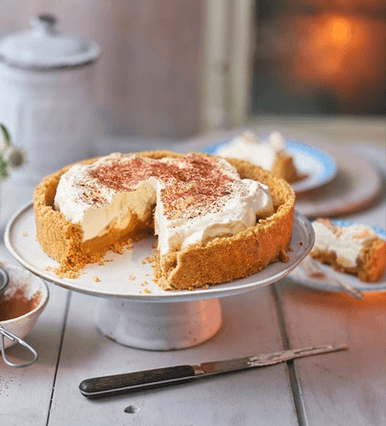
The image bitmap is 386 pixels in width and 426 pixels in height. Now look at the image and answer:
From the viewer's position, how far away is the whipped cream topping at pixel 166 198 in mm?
1625

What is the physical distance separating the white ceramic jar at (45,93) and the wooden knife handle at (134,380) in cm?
132

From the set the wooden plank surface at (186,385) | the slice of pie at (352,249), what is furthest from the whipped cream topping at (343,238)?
the wooden plank surface at (186,385)

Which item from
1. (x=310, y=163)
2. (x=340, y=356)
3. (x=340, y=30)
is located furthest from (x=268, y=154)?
(x=340, y=30)

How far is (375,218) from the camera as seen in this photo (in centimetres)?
246

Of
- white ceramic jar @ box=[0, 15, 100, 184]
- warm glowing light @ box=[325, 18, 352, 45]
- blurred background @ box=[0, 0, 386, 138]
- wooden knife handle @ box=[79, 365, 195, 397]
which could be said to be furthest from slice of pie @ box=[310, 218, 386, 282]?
warm glowing light @ box=[325, 18, 352, 45]

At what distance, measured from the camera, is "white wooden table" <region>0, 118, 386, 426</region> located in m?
1.55

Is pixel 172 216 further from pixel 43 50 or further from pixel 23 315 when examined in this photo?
pixel 43 50

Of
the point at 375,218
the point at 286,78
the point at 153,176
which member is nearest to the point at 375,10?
the point at 286,78

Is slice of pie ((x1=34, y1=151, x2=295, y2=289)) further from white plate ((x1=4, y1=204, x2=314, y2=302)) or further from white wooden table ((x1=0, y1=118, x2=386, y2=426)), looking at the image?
white wooden table ((x1=0, y1=118, x2=386, y2=426))

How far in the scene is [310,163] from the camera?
9.04 ft

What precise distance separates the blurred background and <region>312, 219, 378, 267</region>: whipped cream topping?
158cm

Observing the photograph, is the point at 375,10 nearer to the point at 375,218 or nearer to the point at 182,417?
the point at 375,218

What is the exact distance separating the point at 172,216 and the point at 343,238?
583 millimetres

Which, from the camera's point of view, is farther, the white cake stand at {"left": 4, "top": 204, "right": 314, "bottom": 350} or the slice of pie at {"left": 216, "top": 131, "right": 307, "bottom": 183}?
→ the slice of pie at {"left": 216, "top": 131, "right": 307, "bottom": 183}
